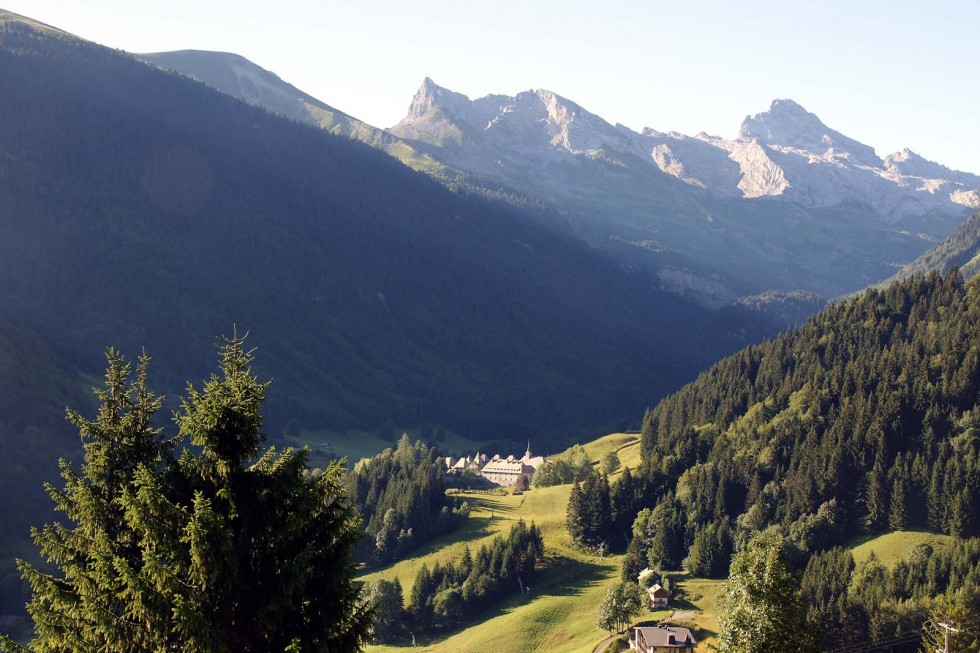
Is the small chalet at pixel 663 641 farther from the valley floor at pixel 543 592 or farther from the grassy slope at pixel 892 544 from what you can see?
the grassy slope at pixel 892 544

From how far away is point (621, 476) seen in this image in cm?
17862

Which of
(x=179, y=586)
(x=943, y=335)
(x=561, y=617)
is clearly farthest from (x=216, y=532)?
(x=943, y=335)

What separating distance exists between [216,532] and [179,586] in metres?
1.57

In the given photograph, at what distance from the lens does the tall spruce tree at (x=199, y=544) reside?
70.7ft

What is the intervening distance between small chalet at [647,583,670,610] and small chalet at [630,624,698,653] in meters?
20.1

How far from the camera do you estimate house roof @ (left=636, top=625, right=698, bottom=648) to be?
4008 inches

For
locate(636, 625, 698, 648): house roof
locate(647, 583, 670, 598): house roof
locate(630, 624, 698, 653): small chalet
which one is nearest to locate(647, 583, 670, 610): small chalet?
locate(647, 583, 670, 598): house roof

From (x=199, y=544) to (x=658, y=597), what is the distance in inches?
4581

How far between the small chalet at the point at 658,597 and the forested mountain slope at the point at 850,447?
16.1 m

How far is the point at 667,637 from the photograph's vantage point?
103 m

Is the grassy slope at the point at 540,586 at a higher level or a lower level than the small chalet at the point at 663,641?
lower

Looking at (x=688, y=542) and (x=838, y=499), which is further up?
(x=838, y=499)

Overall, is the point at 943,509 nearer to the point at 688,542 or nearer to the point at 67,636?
the point at 688,542

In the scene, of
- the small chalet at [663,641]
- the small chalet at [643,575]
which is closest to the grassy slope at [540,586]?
the small chalet at [643,575]
